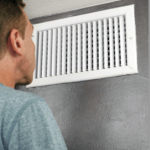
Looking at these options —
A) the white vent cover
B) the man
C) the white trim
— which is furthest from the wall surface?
the man

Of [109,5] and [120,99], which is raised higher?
[109,5]

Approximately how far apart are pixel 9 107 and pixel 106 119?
65 cm

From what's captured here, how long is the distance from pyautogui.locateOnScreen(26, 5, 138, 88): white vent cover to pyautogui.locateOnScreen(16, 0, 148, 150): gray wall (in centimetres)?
4

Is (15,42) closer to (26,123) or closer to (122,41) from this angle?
(26,123)

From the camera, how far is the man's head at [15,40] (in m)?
0.59

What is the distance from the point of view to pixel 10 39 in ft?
1.93

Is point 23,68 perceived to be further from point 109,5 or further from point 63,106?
point 109,5

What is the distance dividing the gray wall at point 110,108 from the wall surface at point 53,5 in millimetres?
145

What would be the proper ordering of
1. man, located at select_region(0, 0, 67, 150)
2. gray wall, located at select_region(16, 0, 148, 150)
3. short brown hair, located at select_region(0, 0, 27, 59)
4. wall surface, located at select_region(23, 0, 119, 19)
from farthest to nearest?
1. wall surface, located at select_region(23, 0, 119, 19)
2. gray wall, located at select_region(16, 0, 148, 150)
3. short brown hair, located at select_region(0, 0, 27, 59)
4. man, located at select_region(0, 0, 67, 150)

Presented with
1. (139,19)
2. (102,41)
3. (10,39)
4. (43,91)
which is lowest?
(43,91)

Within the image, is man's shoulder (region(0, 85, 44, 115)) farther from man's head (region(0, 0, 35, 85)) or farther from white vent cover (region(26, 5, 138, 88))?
white vent cover (region(26, 5, 138, 88))

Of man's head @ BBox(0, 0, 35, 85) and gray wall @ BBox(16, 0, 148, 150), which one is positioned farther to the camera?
gray wall @ BBox(16, 0, 148, 150)

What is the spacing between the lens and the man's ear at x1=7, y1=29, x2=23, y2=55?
0.59m

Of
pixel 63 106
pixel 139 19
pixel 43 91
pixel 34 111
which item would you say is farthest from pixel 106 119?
pixel 34 111
